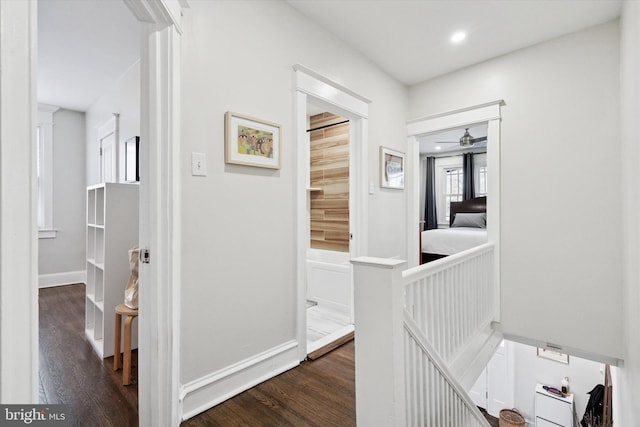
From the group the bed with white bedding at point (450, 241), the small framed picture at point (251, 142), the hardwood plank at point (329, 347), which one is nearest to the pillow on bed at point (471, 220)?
the bed with white bedding at point (450, 241)

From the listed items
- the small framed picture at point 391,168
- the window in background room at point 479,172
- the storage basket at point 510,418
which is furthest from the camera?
the window in background room at point 479,172

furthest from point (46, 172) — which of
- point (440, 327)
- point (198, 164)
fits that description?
point (440, 327)

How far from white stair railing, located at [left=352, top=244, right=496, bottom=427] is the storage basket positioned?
12.1 ft

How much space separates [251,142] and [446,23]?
1.91 meters

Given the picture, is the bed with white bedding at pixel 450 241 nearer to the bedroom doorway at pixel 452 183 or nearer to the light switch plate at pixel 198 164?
the bedroom doorway at pixel 452 183

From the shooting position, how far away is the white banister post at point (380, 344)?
1.23m

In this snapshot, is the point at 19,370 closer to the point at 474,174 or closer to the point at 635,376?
the point at 635,376

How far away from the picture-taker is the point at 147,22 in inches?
57.9

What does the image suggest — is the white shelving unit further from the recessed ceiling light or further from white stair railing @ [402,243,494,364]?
the recessed ceiling light

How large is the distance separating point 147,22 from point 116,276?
1.97m

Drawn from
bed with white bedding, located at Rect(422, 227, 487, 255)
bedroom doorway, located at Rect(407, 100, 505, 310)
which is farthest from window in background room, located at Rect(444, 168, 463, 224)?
bedroom doorway, located at Rect(407, 100, 505, 310)

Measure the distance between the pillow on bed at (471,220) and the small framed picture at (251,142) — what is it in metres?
5.48

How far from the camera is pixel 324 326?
125 inches

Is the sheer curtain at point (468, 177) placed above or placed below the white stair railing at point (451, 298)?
above
